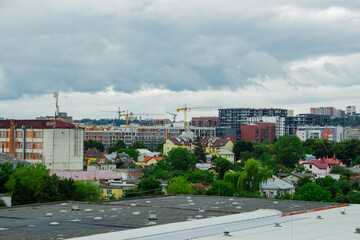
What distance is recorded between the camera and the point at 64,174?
70125 millimetres

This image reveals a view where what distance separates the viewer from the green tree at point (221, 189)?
57.2 meters

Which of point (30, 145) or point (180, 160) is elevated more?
point (30, 145)

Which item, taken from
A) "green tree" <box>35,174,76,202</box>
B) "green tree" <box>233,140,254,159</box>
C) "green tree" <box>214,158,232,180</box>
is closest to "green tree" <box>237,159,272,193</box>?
"green tree" <box>35,174,76,202</box>

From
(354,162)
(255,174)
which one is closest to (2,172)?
(255,174)

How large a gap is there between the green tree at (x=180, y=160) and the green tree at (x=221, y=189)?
4716 centimetres

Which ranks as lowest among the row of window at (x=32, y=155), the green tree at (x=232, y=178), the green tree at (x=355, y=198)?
the green tree at (x=355, y=198)

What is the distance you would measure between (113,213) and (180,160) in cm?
7798

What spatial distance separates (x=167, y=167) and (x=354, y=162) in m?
49.0

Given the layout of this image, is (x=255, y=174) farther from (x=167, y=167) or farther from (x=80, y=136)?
(x=167, y=167)

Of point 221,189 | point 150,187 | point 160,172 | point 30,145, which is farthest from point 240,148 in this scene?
point 221,189

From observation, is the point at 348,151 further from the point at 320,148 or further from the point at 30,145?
the point at 30,145

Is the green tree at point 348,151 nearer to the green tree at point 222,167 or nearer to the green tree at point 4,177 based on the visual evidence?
the green tree at point 222,167

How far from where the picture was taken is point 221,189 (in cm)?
5797

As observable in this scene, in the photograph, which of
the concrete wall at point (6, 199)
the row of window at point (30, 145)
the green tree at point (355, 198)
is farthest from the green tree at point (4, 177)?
the green tree at point (355, 198)
